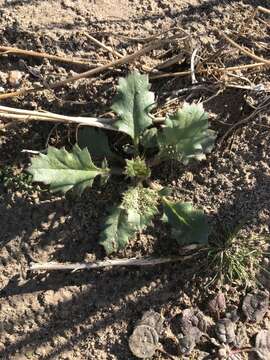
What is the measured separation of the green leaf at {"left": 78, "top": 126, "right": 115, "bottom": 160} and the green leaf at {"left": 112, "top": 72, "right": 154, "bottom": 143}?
10 cm

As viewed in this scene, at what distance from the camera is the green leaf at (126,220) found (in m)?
2.70

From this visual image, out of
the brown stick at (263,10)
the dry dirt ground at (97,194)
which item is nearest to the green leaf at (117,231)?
the dry dirt ground at (97,194)

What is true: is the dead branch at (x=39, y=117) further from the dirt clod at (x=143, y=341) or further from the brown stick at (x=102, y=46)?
the dirt clod at (x=143, y=341)

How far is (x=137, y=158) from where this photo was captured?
278 centimetres

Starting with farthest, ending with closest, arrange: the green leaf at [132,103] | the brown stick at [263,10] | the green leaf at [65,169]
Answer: the brown stick at [263,10]
the green leaf at [132,103]
the green leaf at [65,169]

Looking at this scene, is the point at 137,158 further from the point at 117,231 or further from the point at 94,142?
the point at 117,231

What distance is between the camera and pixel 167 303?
2811 millimetres

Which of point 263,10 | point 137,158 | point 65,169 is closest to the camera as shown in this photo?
point 65,169

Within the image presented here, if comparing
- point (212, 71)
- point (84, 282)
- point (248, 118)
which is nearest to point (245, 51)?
point (212, 71)

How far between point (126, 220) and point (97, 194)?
219 millimetres

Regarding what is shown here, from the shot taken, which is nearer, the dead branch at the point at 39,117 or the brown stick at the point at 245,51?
the dead branch at the point at 39,117

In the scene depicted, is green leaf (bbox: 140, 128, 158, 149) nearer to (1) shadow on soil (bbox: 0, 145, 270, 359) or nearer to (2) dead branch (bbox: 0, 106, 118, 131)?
(2) dead branch (bbox: 0, 106, 118, 131)

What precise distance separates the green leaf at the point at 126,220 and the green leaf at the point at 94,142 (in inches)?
8.8

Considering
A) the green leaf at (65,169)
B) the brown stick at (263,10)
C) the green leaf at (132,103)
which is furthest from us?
the brown stick at (263,10)
